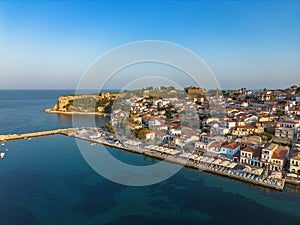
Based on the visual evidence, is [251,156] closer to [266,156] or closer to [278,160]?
[266,156]

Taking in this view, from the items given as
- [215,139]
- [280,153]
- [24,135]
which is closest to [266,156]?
[280,153]

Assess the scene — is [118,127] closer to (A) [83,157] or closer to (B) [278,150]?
(A) [83,157]

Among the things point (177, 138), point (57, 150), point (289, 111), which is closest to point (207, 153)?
point (177, 138)

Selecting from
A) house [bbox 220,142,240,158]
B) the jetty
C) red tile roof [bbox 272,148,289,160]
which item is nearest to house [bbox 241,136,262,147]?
house [bbox 220,142,240,158]

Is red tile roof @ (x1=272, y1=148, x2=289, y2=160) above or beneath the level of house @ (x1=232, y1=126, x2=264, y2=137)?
beneath

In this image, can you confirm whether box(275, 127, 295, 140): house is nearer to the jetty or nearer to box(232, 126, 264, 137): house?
box(232, 126, 264, 137): house

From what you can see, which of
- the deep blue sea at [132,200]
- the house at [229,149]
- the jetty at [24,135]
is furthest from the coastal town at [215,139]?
the deep blue sea at [132,200]

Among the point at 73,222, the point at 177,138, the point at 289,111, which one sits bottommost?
the point at 73,222
